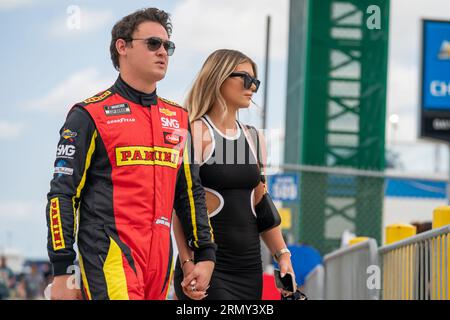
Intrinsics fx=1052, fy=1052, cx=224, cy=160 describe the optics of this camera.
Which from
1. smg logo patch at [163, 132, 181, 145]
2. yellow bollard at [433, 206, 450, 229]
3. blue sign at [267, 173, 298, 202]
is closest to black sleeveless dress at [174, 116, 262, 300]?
smg logo patch at [163, 132, 181, 145]

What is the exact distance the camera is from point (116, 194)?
445 centimetres

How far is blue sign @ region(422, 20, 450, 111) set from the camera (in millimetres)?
20328

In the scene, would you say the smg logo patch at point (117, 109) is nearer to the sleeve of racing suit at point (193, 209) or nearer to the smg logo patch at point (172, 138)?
the smg logo patch at point (172, 138)

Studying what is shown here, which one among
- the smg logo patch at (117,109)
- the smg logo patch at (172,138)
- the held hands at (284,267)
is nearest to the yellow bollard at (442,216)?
the held hands at (284,267)

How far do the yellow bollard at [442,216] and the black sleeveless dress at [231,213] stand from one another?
73.2 inches

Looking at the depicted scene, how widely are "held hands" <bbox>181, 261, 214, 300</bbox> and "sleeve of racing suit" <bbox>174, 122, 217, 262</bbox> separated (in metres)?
0.04

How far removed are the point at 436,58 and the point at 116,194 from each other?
16.9 metres

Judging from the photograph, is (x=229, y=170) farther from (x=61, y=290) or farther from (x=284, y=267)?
(x=61, y=290)

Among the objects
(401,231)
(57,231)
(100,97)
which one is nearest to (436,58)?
(401,231)

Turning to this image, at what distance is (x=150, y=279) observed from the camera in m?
4.51
